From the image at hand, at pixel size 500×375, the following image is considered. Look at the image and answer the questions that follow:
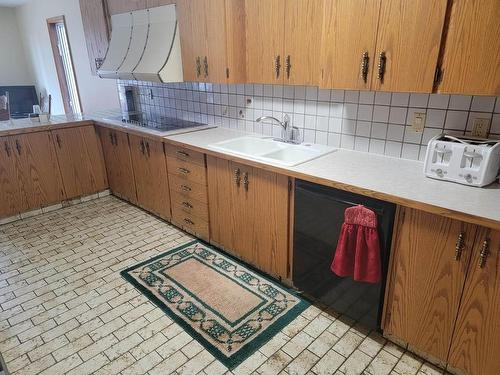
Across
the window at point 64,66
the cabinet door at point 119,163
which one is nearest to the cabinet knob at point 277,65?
the cabinet door at point 119,163

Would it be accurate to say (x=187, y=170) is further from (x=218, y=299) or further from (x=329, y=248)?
(x=329, y=248)

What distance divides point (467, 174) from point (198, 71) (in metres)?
1.94

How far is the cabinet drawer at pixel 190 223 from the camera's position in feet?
8.99

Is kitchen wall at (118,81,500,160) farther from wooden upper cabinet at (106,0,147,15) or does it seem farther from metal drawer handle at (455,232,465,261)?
wooden upper cabinet at (106,0,147,15)

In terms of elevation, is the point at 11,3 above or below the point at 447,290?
above

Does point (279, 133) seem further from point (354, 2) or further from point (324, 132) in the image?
point (354, 2)

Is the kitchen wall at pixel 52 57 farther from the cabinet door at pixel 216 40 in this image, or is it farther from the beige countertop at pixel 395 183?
the beige countertop at pixel 395 183

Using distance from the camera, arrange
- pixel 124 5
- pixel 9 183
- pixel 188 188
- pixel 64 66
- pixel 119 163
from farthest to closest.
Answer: pixel 64 66
pixel 119 163
pixel 9 183
pixel 124 5
pixel 188 188

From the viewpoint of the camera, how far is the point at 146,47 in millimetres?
2883

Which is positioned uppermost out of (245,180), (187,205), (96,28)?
(96,28)

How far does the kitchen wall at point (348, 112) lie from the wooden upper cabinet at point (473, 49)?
1.13 ft

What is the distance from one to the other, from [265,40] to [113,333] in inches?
78.2

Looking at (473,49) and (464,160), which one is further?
(464,160)

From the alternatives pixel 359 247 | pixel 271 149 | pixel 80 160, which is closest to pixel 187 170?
pixel 271 149
